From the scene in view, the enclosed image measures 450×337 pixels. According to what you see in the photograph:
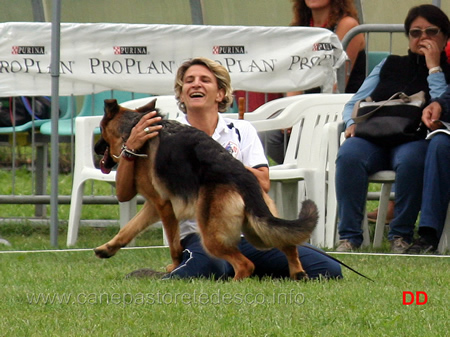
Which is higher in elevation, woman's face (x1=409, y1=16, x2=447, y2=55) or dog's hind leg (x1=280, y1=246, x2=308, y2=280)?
woman's face (x1=409, y1=16, x2=447, y2=55)

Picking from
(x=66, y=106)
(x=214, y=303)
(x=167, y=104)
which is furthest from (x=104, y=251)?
(x=66, y=106)

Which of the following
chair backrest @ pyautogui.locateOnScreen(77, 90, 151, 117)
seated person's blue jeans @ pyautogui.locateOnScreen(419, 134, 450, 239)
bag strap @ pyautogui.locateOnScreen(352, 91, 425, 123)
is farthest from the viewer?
chair backrest @ pyautogui.locateOnScreen(77, 90, 151, 117)

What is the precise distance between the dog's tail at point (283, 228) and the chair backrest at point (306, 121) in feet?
7.75

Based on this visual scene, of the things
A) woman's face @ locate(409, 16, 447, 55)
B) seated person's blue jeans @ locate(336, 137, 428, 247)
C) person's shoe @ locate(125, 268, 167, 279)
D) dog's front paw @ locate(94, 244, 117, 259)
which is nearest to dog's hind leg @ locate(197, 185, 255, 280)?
person's shoe @ locate(125, 268, 167, 279)

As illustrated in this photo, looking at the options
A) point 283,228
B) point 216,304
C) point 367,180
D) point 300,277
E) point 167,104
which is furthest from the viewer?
point 167,104

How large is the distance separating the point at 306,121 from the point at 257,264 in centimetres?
235

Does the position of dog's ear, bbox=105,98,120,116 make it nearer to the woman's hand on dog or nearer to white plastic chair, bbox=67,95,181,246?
the woman's hand on dog

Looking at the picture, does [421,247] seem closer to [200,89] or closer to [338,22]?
[200,89]

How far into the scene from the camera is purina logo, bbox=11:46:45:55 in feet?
23.6

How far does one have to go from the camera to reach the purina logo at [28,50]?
283 inches

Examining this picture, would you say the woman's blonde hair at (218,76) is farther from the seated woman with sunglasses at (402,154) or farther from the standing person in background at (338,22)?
the standing person in background at (338,22)

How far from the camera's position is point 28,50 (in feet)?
23.7

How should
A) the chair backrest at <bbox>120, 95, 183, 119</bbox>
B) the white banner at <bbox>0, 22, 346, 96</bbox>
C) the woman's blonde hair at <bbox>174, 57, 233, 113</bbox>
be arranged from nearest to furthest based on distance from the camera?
the woman's blonde hair at <bbox>174, 57, 233, 113</bbox>
the chair backrest at <bbox>120, 95, 183, 119</bbox>
the white banner at <bbox>0, 22, 346, 96</bbox>

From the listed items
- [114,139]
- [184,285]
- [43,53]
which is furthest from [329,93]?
[184,285]
